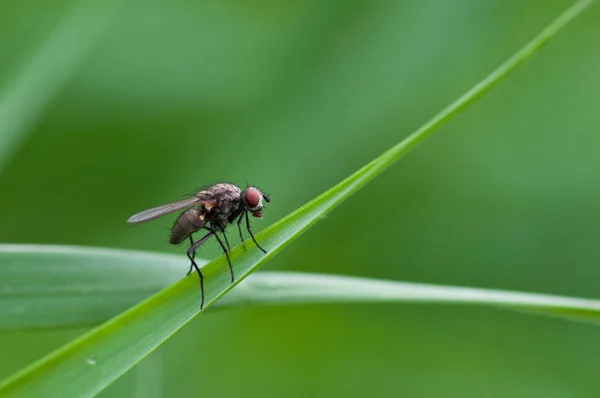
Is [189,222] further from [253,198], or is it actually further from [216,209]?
[253,198]

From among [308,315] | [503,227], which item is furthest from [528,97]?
[308,315]

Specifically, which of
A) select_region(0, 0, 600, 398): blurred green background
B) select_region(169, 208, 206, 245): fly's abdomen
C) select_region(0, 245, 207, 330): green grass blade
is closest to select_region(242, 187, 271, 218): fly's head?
select_region(169, 208, 206, 245): fly's abdomen

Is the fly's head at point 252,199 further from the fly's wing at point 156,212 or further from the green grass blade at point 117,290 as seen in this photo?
the green grass blade at point 117,290

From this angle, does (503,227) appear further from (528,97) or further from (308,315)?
(308,315)

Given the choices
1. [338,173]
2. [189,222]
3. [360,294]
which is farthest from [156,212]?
[338,173]

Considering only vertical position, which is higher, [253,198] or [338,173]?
[253,198]
